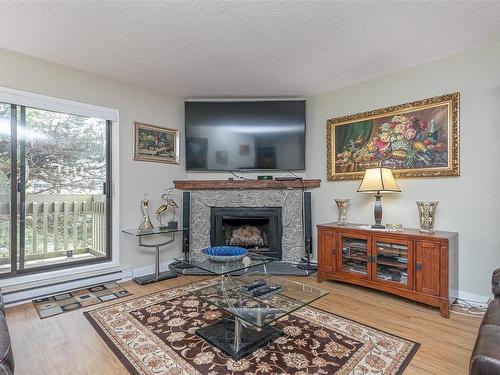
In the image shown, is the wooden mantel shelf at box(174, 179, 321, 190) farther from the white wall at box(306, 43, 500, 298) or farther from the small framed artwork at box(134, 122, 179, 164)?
the white wall at box(306, 43, 500, 298)

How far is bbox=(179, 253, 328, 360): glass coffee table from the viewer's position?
1.76m

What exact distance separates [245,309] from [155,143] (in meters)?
2.58

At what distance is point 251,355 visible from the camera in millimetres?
1739

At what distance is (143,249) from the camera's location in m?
3.52

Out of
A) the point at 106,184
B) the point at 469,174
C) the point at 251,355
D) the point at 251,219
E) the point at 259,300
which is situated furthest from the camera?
the point at 251,219

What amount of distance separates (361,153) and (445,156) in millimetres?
853

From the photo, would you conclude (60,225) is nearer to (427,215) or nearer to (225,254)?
(225,254)

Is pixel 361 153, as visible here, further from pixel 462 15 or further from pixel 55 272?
pixel 55 272

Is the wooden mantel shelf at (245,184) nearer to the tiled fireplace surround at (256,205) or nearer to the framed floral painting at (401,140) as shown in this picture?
the tiled fireplace surround at (256,205)

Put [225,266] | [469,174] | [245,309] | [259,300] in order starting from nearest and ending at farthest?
1. [245,309]
2. [259,300]
3. [225,266]
4. [469,174]

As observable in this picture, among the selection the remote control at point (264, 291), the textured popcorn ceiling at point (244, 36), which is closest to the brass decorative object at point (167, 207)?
the textured popcorn ceiling at point (244, 36)

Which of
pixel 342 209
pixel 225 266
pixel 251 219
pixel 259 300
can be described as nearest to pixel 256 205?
pixel 251 219

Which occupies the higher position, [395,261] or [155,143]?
[155,143]

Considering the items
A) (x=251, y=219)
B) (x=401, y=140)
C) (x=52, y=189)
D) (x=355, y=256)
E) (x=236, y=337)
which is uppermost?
(x=401, y=140)
